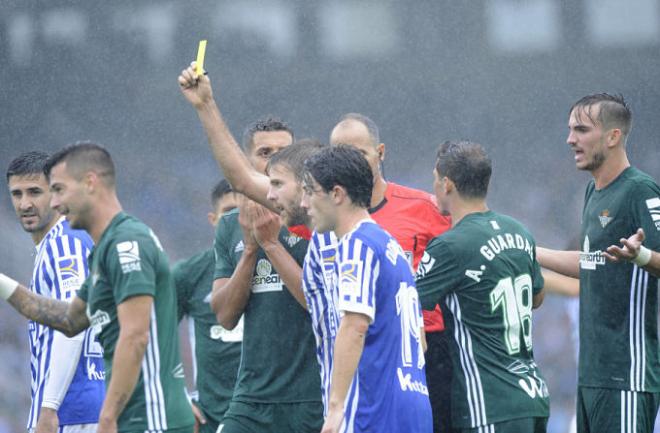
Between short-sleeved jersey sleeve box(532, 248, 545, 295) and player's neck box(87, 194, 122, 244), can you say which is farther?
short-sleeved jersey sleeve box(532, 248, 545, 295)

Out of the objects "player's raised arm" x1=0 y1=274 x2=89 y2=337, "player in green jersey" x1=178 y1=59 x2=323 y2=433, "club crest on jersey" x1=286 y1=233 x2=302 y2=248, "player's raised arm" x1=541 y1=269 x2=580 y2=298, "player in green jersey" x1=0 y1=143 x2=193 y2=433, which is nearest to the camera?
"player in green jersey" x1=0 y1=143 x2=193 y2=433

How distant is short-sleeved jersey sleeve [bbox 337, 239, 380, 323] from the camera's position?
4133 mm

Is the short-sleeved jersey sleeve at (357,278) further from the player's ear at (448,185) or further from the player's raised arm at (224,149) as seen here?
the player's ear at (448,185)

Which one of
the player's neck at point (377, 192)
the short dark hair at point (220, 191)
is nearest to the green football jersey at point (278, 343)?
the player's neck at point (377, 192)

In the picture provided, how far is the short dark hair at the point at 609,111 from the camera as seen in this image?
17.6 ft

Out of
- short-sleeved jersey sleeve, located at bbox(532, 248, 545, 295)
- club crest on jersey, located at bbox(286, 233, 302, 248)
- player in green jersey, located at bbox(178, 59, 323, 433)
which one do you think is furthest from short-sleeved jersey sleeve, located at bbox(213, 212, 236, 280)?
short-sleeved jersey sleeve, located at bbox(532, 248, 545, 295)

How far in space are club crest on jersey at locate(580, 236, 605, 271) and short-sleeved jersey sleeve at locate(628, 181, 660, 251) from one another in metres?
0.17

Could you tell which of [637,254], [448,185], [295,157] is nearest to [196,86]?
[295,157]

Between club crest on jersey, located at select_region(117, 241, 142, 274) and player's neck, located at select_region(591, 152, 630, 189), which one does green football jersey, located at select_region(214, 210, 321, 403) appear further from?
player's neck, located at select_region(591, 152, 630, 189)

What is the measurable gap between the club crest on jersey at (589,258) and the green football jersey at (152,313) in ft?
6.21

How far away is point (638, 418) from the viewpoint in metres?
5.14

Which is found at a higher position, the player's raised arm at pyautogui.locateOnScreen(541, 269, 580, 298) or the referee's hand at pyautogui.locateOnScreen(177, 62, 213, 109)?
the referee's hand at pyautogui.locateOnScreen(177, 62, 213, 109)

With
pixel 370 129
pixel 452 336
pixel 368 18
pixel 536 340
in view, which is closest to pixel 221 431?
pixel 452 336

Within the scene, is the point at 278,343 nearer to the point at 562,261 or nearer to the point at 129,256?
the point at 129,256
